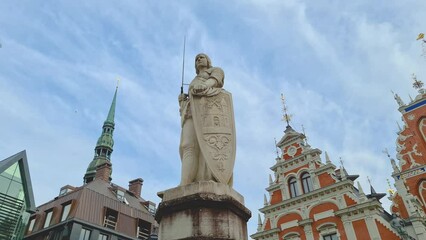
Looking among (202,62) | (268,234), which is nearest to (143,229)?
(268,234)

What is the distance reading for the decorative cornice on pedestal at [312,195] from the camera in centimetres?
2114

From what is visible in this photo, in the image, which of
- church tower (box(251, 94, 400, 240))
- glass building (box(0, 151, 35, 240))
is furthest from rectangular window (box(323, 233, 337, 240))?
glass building (box(0, 151, 35, 240))

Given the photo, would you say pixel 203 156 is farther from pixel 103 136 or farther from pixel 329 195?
pixel 103 136

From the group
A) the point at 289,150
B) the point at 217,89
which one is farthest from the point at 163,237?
the point at 289,150

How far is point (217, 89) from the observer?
21.0 ft

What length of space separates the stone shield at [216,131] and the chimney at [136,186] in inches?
1467

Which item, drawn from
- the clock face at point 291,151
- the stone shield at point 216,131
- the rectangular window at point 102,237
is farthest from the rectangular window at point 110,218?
the stone shield at point 216,131

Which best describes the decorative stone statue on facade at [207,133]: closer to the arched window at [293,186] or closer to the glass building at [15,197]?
the arched window at [293,186]

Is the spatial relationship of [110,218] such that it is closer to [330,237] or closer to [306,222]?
[306,222]

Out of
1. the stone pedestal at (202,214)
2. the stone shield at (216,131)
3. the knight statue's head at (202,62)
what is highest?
the knight statue's head at (202,62)

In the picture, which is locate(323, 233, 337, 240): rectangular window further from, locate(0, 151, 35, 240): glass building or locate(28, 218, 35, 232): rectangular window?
locate(28, 218, 35, 232): rectangular window

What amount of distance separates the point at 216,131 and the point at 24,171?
96.0ft

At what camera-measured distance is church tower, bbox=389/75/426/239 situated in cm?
2208

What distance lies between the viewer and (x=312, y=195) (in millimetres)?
22031
